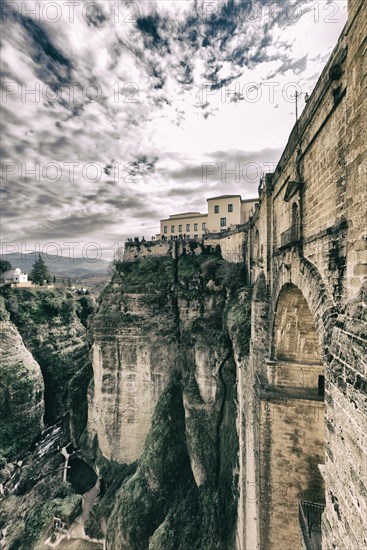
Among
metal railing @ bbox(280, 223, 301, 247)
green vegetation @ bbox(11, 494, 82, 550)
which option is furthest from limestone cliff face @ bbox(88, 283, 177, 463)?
metal railing @ bbox(280, 223, 301, 247)

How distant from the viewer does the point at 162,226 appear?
36562 mm

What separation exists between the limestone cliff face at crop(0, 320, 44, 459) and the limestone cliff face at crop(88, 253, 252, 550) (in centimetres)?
857

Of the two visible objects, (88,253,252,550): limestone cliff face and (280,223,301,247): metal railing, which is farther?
(88,253,252,550): limestone cliff face

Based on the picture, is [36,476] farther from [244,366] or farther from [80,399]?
[244,366]

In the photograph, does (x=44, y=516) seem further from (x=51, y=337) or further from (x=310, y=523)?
(x=310, y=523)

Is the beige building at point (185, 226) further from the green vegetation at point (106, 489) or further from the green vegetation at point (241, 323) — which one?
the green vegetation at point (106, 489)

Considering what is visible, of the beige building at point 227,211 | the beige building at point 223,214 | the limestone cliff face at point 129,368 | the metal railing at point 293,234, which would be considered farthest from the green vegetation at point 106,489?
the beige building at point 227,211

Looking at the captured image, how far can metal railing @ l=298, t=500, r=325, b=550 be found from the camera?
663 cm

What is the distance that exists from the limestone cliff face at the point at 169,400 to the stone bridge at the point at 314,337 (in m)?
2.87

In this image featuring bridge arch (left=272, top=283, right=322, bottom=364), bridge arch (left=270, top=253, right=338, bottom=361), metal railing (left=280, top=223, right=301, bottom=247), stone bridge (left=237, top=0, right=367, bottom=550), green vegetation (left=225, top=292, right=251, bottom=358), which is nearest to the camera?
stone bridge (left=237, top=0, right=367, bottom=550)

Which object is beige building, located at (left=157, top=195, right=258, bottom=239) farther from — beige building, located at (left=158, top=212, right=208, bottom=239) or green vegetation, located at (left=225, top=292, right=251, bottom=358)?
green vegetation, located at (left=225, top=292, right=251, bottom=358)

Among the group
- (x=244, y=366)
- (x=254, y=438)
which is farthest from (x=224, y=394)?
(x=254, y=438)

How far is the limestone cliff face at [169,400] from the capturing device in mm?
14398

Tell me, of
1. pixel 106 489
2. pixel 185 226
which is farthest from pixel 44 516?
pixel 185 226
